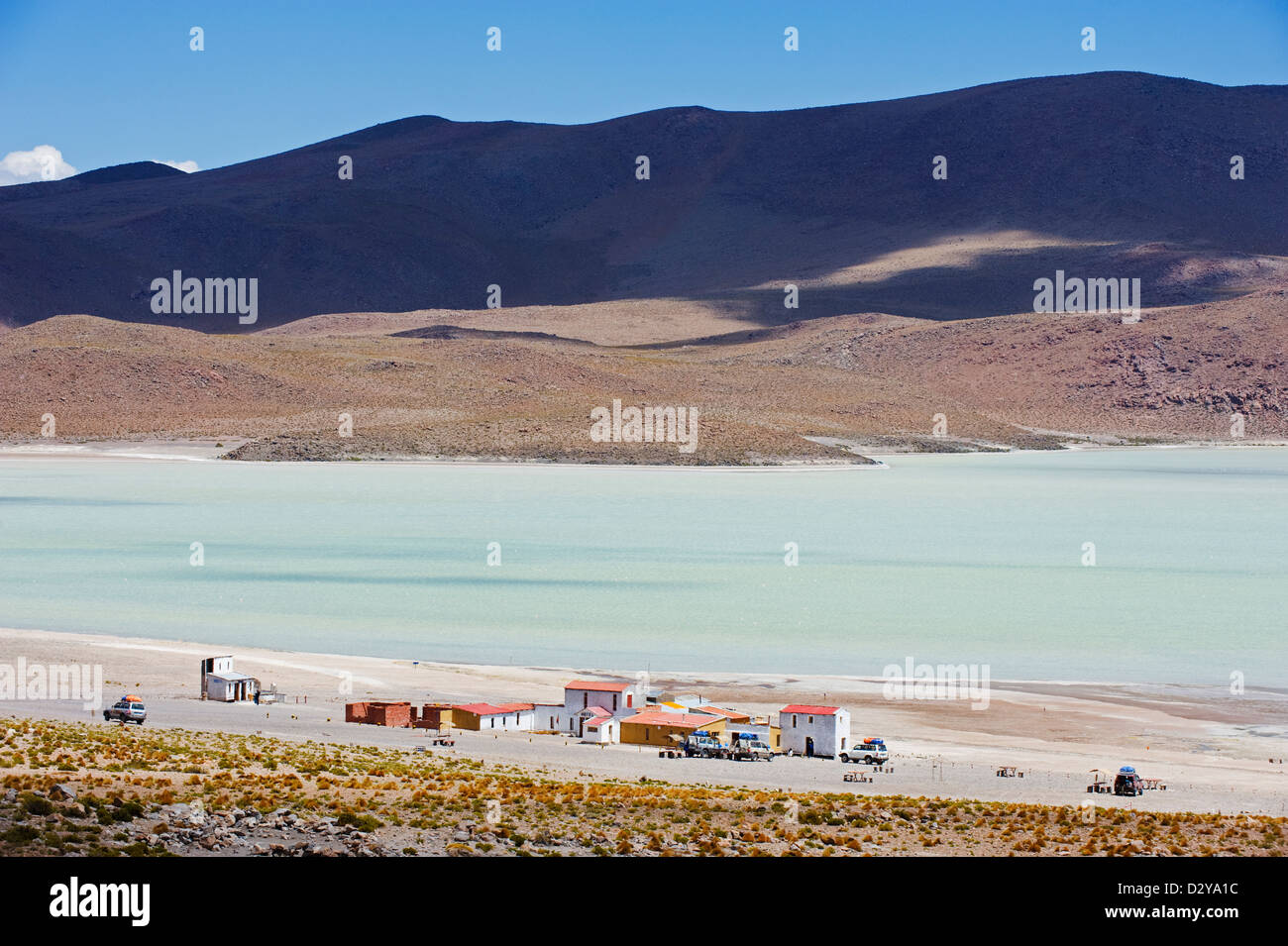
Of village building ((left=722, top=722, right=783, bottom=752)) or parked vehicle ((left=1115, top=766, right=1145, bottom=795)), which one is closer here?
parked vehicle ((left=1115, top=766, right=1145, bottom=795))

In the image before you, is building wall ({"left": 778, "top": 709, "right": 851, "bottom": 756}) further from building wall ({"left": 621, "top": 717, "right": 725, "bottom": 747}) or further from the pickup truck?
the pickup truck

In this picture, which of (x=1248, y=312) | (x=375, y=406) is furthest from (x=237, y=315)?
(x=1248, y=312)

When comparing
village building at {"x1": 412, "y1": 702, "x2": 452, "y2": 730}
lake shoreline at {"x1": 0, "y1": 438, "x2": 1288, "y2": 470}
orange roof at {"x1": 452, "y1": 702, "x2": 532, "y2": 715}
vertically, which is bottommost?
village building at {"x1": 412, "y1": 702, "x2": 452, "y2": 730}

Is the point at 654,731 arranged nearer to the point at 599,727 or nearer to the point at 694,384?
the point at 599,727

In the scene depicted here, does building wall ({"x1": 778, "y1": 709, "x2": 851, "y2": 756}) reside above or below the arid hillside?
below

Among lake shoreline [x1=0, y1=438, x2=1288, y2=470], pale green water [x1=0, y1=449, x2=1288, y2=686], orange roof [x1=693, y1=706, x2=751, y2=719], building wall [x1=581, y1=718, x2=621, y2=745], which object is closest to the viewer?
building wall [x1=581, y1=718, x2=621, y2=745]

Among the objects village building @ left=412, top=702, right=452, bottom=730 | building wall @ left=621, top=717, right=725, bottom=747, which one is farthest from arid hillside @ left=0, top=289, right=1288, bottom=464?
building wall @ left=621, top=717, right=725, bottom=747

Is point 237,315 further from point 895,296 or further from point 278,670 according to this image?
point 278,670

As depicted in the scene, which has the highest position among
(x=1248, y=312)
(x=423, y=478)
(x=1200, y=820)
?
(x=1248, y=312)
